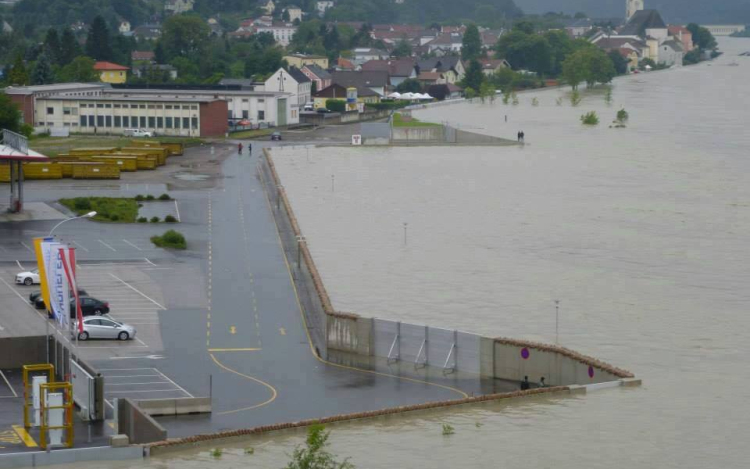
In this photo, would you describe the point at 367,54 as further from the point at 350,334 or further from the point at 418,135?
the point at 350,334

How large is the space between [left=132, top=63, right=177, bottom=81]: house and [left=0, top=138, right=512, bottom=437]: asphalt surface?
47220mm

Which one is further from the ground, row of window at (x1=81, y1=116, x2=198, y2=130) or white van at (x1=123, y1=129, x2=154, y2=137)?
row of window at (x1=81, y1=116, x2=198, y2=130)

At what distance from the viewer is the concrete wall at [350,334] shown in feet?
73.2

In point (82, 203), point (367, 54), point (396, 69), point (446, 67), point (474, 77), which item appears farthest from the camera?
point (367, 54)

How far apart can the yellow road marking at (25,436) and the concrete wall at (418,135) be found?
1789 inches

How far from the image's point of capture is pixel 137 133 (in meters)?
59.4

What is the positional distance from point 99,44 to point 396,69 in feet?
75.0

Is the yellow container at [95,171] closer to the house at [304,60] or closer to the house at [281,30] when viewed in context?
the house at [304,60]

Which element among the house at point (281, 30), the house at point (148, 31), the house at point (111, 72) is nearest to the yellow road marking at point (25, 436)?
the house at point (111, 72)

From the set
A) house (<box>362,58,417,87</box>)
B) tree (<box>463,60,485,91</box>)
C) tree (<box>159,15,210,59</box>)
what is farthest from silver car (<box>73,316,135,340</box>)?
tree (<box>463,60,485,91</box>)

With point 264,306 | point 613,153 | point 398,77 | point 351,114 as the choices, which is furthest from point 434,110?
point 264,306

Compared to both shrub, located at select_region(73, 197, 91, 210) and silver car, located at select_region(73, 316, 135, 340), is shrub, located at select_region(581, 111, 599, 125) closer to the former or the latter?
shrub, located at select_region(73, 197, 91, 210)

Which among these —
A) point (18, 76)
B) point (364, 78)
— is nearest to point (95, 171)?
point (18, 76)

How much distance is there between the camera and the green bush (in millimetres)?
31578
